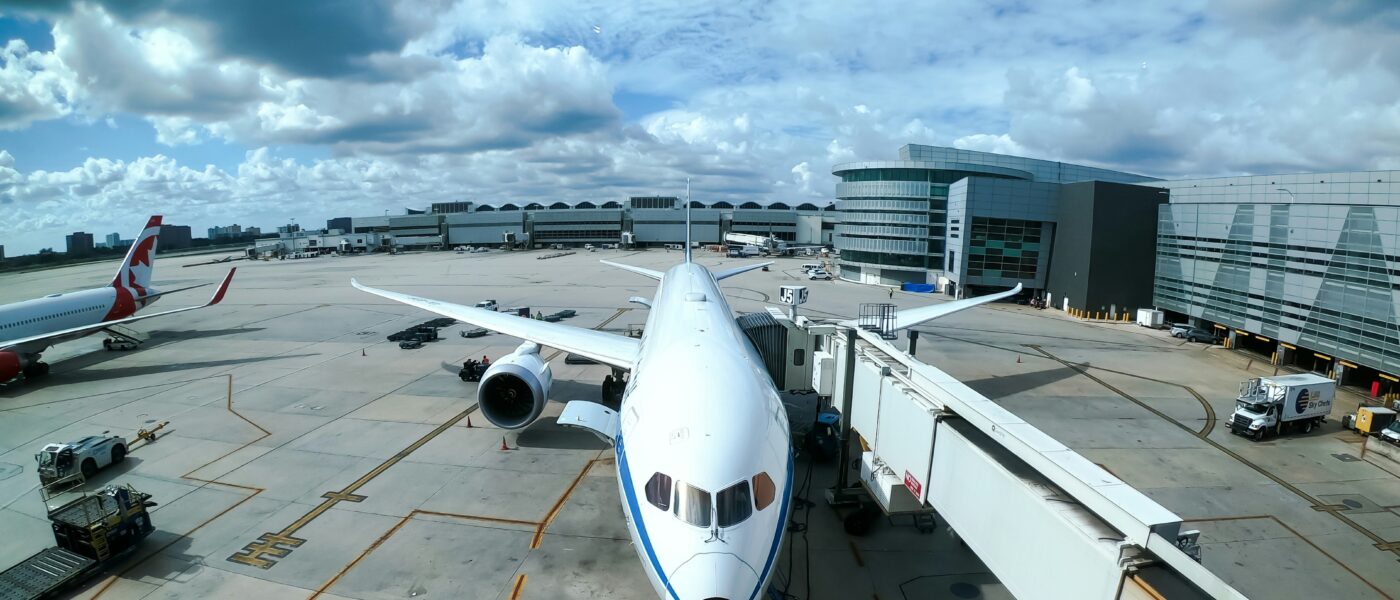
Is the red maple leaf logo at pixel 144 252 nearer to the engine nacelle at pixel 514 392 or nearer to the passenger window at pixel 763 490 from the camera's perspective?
the engine nacelle at pixel 514 392

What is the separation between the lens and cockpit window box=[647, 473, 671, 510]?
887 cm

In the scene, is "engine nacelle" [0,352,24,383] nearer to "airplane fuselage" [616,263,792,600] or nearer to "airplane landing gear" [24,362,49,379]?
"airplane landing gear" [24,362,49,379]

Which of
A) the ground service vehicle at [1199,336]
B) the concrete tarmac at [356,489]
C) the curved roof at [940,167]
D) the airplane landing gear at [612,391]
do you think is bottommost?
the concrete tarmac at [356,489]

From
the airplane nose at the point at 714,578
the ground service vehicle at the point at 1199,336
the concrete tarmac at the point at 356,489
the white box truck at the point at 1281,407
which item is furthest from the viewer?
the ground service vehicle at the point at 1199,336

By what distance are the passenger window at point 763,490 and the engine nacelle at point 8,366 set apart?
119 ft

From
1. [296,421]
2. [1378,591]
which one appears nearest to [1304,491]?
[1378,591]

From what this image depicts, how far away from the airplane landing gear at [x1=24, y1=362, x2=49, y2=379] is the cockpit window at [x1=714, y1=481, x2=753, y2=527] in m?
38.7

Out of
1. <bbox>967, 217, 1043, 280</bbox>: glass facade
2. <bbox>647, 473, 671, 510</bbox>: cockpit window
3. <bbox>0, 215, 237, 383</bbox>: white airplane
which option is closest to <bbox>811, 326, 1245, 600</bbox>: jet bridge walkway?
<bbox>647, 473, 671, 510</bbox>: cockpit window

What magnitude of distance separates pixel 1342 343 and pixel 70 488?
5531cm

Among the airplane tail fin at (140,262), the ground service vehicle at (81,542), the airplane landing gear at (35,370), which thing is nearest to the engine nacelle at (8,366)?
the airplane landing gear at (35,370)

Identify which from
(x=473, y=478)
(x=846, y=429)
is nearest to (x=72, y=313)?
(x=473, y=478)

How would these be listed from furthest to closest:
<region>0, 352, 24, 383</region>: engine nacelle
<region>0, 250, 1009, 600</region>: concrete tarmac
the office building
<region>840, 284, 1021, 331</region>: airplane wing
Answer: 1. the office building
2. <region>0, 352, 24, 383</region>: engine nacelle
3. <region>840, 284, 1021, 331</region>: airplane wing
4. <region>0, 250, 1009, 600</region>: concrete tarmac

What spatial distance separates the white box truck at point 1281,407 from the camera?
22344 mm

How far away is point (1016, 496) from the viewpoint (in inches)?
337
